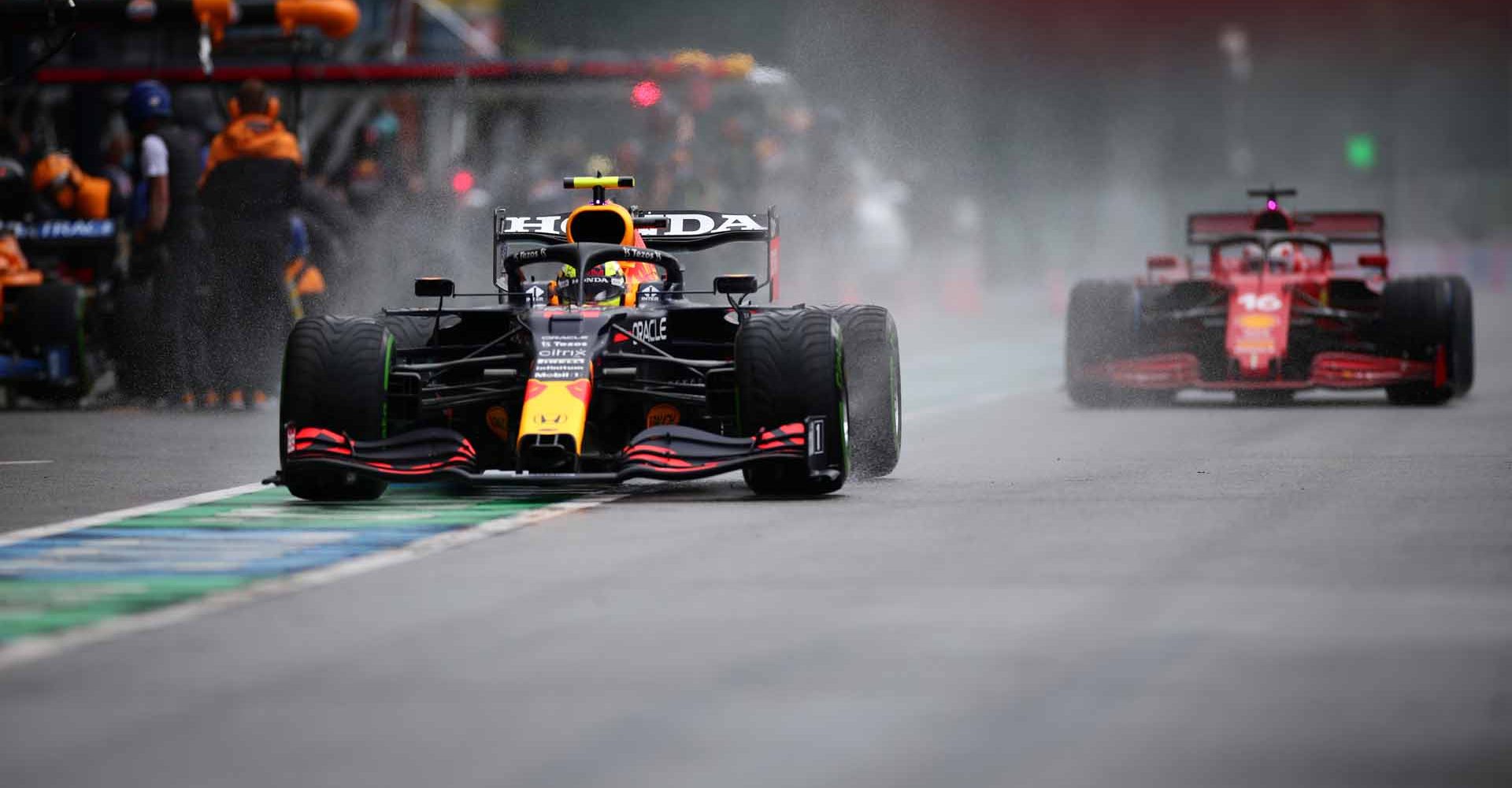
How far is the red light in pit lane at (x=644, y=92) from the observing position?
21.7 metres

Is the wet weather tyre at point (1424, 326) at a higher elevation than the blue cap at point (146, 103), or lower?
lower

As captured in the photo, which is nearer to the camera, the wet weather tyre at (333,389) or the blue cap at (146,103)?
the wet weather tyre at (333,389)

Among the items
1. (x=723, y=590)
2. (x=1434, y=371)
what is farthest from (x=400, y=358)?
(x=1434, y=371)

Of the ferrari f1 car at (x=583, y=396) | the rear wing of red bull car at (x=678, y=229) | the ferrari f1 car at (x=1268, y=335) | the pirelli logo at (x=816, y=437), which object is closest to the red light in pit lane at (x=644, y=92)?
the ferrari f1 car at (x=1268, y=335)

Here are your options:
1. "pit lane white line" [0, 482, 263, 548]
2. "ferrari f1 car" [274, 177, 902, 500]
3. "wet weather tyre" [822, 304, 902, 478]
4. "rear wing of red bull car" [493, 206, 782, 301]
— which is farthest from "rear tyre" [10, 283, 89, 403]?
"wet weather tyre" [822, 304, 902, 478]

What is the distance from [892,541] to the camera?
912 cm

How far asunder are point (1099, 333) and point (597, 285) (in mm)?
6636

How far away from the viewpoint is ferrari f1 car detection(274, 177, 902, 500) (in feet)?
34.3

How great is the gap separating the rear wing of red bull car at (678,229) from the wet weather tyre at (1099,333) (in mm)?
5233

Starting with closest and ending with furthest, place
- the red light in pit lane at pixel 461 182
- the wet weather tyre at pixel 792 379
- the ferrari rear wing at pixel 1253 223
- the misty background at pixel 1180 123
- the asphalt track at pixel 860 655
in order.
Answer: the asphalt track at pixel 860 655 → the wet weather tyre at pixel 792 379 → the ferrari rear wing at pixel 1253 223 → the red light in pit lane at pixel 461 182 → the misty background at pixel 1180 123

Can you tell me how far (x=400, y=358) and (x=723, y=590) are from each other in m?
4.03

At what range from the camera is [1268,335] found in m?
17.5

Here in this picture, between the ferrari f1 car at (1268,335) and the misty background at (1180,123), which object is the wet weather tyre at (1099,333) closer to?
the ferrari f1 car at (1268,335)

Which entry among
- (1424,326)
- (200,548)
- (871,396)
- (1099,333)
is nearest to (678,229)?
(871,396)
